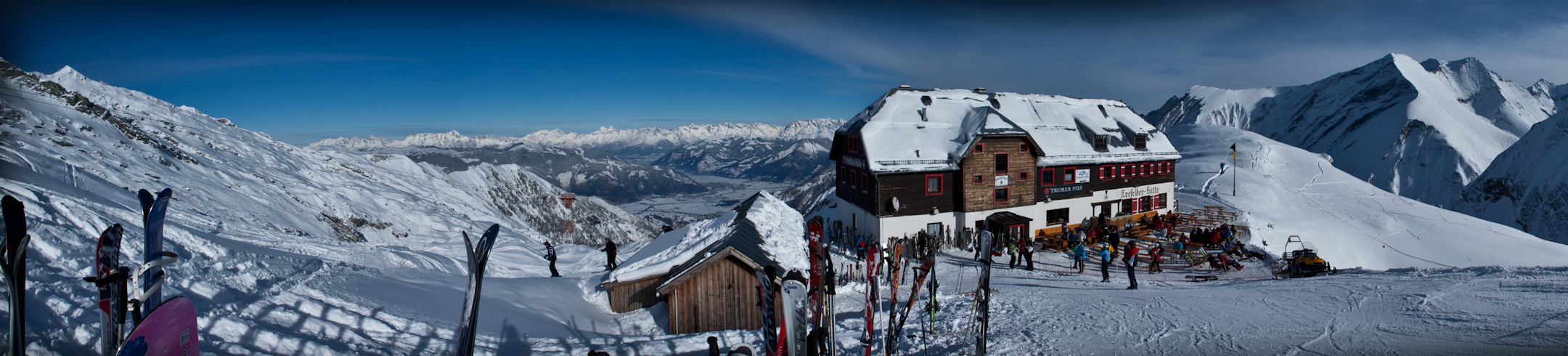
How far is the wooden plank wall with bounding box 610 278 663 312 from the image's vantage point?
1309 cm

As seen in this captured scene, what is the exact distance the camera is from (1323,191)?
39469 millimetres

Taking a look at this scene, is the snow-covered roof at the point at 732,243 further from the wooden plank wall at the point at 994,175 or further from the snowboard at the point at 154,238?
the snowboard at the point at 154,238

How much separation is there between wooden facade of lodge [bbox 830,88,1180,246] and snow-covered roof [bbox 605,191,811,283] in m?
4.51

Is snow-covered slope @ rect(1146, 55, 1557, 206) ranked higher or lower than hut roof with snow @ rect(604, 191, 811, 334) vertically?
higher

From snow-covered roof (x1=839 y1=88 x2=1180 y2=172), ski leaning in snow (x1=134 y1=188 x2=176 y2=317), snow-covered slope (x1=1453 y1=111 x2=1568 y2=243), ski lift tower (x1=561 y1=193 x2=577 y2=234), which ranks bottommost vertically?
ski lift tower (x1=561 y1=193 x2=577 y2=234)

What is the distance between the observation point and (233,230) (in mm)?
15375

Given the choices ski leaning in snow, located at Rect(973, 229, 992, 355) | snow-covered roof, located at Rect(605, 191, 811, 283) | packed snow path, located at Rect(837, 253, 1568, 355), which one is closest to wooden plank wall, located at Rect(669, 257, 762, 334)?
snow-covered roof, located at Rect(605, 191, 811, 283)

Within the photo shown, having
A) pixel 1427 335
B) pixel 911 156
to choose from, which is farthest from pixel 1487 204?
pixel 1427 335

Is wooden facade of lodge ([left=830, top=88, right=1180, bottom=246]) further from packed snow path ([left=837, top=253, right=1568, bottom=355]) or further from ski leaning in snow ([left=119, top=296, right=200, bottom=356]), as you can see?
ski leaning in snow ([left=119, top=296, right=200, bottom=356])

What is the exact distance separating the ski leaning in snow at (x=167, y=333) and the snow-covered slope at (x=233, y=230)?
2.50 meters

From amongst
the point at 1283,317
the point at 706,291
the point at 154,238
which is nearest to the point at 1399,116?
the point at 1283,317

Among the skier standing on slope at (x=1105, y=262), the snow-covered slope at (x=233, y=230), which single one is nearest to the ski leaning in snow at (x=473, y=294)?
the snow-covered slope at (x=233, y=230)

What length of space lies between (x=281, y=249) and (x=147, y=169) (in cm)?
1668

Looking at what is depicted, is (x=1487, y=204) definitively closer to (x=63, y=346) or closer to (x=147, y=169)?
(x=63, y=346)
